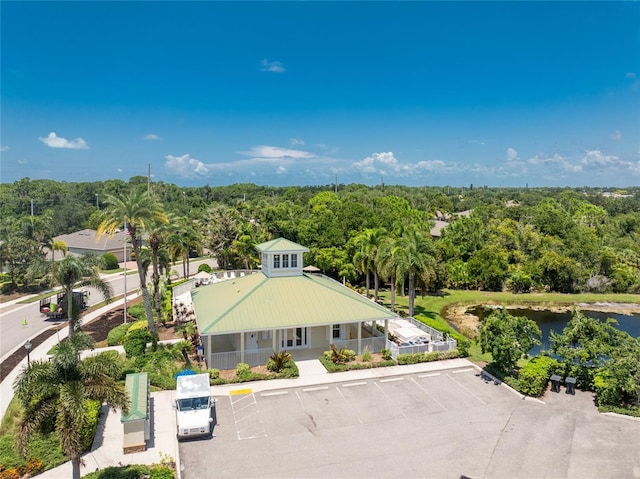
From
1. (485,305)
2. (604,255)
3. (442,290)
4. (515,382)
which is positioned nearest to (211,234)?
(442,290)

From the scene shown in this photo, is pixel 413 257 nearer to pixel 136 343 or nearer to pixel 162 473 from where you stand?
pixel 136 343

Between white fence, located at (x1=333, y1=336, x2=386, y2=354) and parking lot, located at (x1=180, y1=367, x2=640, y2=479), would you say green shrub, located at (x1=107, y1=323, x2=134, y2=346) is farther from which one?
white fence, located at (x1=333, y1=336, x2=386, y2=354)

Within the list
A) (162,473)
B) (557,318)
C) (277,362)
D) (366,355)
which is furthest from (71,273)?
(557,318)

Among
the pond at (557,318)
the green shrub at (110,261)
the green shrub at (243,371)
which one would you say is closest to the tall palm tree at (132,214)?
the green shrub at (243,371)

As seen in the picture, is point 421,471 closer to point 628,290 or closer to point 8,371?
point 8,371

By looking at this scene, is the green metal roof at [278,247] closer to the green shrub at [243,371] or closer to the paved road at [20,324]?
the green shrub at [243,371]

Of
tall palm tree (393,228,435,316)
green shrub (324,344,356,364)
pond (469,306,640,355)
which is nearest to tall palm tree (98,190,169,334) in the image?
green shrub (324,344,356,364)
